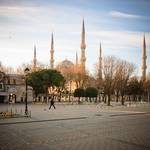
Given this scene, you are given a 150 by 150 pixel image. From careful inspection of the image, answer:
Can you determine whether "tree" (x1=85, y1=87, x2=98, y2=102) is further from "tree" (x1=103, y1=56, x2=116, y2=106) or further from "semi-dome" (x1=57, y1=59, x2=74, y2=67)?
"semi-dome" (x1=57, y1=59, x2=74, y2=67)

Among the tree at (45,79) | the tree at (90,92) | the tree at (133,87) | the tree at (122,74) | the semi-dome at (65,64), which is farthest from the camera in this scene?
the semi-dome at (65,64)

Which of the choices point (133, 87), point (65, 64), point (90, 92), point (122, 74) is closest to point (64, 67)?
point (65, 64)

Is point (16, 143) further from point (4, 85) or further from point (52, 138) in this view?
point (4, 85)

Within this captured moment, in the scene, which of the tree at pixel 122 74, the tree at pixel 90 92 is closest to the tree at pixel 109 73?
the tree at pixel 122 74

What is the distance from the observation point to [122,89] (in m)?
65.7

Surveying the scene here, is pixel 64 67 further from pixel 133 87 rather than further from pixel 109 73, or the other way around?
pixel 109 73

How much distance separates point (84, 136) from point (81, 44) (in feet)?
278

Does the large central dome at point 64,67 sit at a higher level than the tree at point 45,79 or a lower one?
higher

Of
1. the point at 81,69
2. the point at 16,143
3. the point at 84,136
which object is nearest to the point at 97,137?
the point at 84,136

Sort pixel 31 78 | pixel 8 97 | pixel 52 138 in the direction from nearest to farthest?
pixel 52 138
pixel 8 97
pixel 31 78

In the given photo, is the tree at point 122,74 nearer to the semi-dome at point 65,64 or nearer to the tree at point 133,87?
the tree at point 133,87

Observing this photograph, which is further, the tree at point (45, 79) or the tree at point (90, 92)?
the tree at point (90, 92)

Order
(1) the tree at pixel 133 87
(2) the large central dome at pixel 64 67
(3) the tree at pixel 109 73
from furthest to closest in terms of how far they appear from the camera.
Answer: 1. (2) the large central dome at pixel 64 67
2. (1) the tree at pixel 133 87
3. (3) the tree at pixel 109 73

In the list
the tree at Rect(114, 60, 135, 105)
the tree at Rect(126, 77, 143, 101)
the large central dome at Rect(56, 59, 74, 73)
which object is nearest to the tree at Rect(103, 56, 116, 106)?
the tree at Rect(114, 60, 135, 105)
